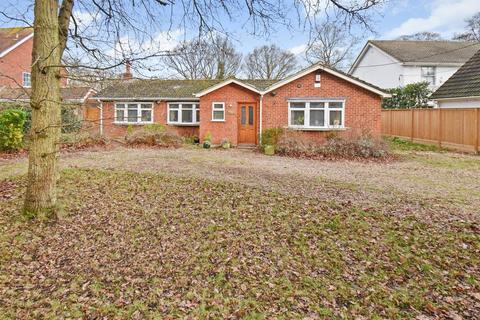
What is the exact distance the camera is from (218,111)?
17.2 meters

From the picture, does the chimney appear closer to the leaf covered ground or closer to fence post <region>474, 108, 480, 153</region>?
the leaf covered ground

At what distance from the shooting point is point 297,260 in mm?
4234

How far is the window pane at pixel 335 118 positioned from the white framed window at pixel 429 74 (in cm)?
1516

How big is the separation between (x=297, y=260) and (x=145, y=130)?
13.9 m

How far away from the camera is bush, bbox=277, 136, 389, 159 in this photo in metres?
13.2

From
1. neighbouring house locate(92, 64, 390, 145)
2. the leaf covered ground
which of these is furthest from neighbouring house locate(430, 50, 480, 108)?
the leaf covered ground

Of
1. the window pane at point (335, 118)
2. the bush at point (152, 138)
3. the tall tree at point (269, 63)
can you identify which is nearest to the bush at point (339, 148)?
the window pane at point (335, 118)

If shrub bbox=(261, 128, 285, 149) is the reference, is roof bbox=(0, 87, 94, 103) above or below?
above

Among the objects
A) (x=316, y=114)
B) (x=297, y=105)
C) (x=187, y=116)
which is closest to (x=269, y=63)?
(x=187, y=116)

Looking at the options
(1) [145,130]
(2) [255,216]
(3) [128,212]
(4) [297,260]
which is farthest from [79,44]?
(1) [145,130]

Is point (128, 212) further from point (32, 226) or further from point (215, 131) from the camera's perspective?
point (215, 131)

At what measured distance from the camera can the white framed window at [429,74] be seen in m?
26.4

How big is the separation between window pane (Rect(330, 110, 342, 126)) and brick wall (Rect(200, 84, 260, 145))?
376 cm

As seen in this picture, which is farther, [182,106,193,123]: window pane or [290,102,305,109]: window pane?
[182,106,193,123]: window pane
